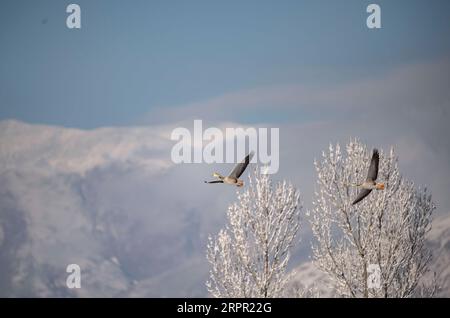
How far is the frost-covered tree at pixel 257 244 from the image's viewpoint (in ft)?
94.7

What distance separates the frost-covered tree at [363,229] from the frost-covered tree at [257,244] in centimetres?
462

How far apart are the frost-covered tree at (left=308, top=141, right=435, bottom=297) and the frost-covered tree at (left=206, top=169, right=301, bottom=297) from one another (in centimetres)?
462

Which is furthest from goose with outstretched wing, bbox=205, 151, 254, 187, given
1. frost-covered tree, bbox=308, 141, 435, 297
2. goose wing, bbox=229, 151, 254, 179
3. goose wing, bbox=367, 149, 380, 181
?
frost-covered tree, bbox=308, 141, 435, 297

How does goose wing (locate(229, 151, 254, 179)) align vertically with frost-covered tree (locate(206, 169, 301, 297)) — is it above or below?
above

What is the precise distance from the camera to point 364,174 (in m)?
34.9

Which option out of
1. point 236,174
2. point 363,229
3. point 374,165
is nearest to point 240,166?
point 236,174

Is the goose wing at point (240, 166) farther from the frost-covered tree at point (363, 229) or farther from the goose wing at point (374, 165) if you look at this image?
the frost-covered tree at point (363, 229)

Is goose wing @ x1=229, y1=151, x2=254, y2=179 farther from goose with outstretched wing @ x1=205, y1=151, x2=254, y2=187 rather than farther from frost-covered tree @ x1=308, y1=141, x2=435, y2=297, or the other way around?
frost-covered tree @ x1=308, y1=141, x2=435, y2=297

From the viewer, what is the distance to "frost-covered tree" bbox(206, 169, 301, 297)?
2888 centimetres

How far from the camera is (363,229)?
3366 cm
